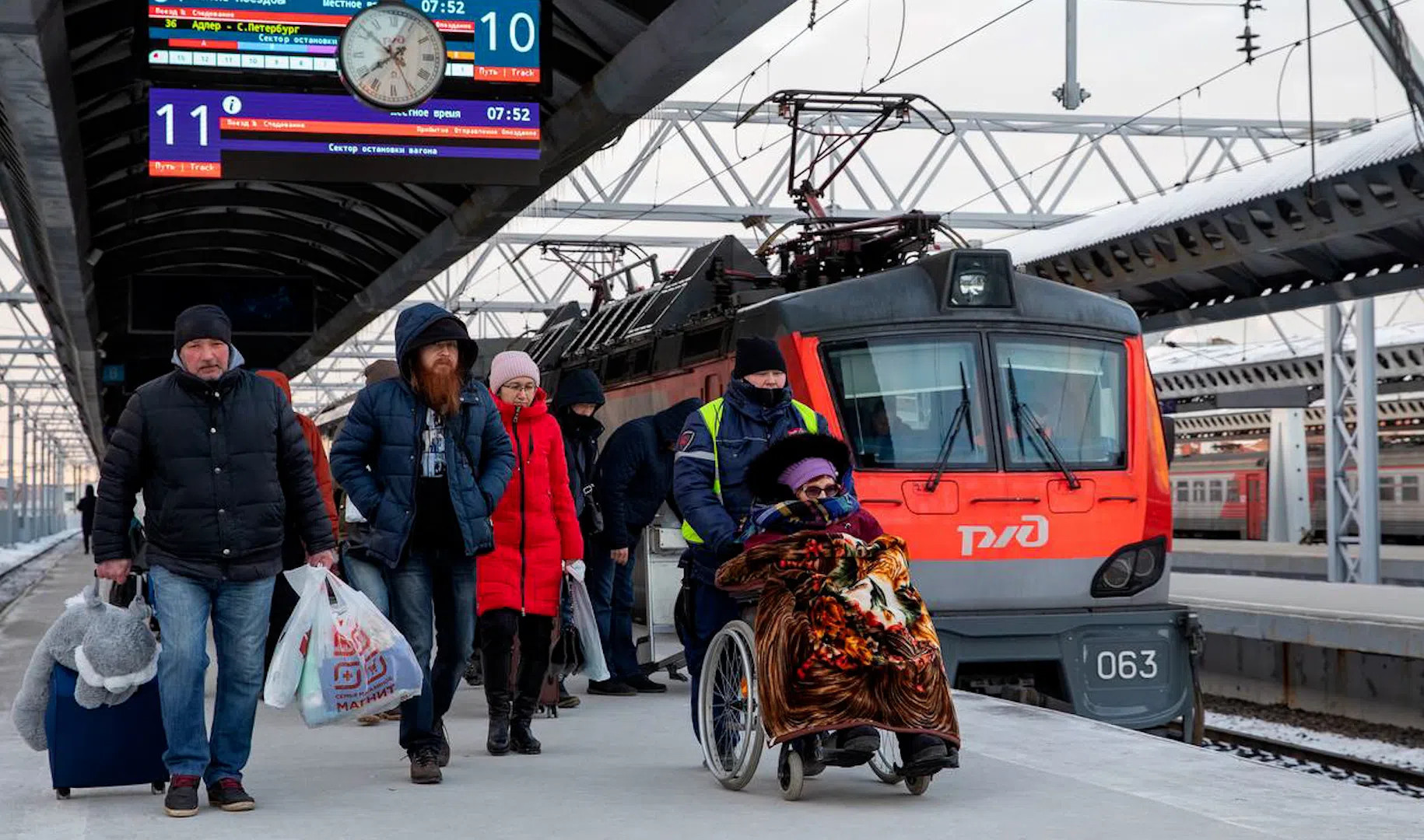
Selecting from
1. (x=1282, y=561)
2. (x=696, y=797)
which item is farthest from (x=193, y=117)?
(x=1282, y=561)

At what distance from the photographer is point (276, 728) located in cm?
839

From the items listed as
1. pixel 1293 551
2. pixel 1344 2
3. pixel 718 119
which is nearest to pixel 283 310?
pixel 718 119

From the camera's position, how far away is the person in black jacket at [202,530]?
5859 mm

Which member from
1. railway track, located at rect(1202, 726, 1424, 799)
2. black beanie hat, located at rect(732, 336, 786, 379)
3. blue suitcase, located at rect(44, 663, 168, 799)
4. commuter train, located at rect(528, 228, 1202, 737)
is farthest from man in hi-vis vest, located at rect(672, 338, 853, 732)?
railway track, located at rect(1202, 726, 1424, 799)

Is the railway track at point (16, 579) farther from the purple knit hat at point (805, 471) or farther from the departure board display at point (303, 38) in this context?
the purple knit hat at point (805, 471)

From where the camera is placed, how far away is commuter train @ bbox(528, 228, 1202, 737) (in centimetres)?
902

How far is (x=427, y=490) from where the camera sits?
259 inches

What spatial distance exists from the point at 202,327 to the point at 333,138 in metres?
5.26

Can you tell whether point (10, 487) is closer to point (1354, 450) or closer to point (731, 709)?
point (1354, 450)

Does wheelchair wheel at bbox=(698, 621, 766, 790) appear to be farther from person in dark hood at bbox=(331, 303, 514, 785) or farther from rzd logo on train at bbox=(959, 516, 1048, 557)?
rzd logo on train at bbox=(959, 516, 1048, 557)

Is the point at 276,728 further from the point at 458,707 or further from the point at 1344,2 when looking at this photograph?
the point at 1344,2

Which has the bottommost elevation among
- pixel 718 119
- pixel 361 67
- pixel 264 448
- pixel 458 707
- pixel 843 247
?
pixel 458 707

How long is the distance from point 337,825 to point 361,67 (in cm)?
617

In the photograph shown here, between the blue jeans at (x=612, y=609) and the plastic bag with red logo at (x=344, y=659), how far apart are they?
357cm
